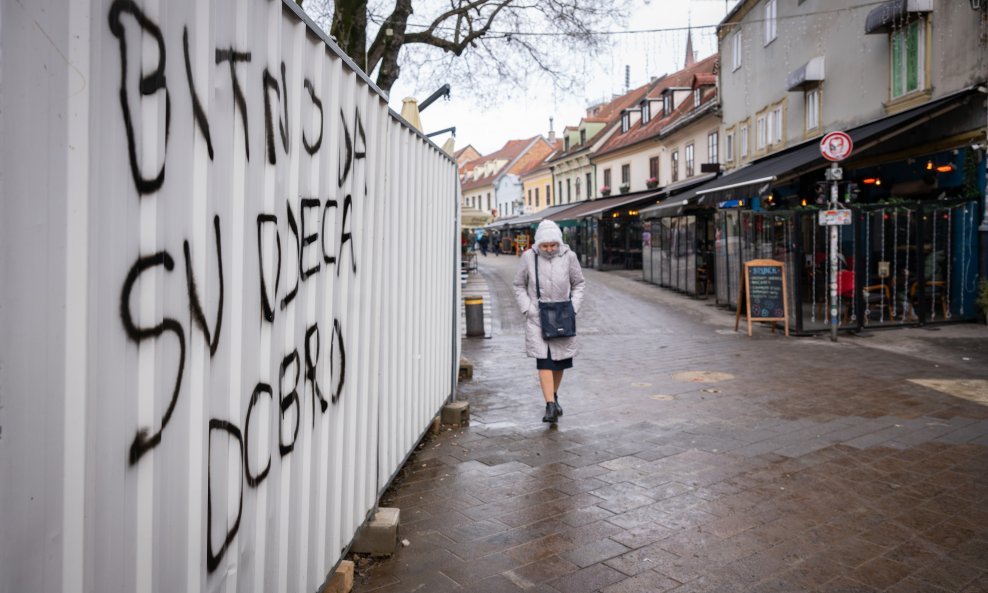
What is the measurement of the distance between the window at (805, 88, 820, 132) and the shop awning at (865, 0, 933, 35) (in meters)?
3.09

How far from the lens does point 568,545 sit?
3.75 metres

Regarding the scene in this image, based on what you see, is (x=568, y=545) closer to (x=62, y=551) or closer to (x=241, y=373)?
(x=241, y=373)

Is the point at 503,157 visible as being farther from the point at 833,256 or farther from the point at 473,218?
the point at 833,256

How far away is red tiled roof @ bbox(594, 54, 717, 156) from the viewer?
112 ft

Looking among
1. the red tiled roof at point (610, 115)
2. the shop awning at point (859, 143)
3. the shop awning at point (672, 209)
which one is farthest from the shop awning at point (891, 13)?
the red tiled roof at point (610, 115)

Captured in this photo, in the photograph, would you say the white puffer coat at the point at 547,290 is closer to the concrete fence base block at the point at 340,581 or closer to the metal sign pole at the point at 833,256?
the concrete fence base block at the point at 340,581

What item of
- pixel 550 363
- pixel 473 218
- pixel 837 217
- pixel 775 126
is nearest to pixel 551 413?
pixel 550 363

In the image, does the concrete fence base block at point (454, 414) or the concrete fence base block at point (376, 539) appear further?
the concrete fence base block at point (454, 414)

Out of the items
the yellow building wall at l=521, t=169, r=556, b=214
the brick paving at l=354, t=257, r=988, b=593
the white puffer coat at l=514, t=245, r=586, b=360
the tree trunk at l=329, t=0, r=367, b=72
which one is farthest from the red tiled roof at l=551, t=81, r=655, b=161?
the white puffer coat at l=514, t=245, r=586, b=360

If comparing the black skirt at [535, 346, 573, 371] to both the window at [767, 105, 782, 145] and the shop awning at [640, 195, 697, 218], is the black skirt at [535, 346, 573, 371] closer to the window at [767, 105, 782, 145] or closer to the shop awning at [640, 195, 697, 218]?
the shop awning at [640, 195, 697, 218]

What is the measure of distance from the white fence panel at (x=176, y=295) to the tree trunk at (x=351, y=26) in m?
9.99

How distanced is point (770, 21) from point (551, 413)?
1776 centimetres

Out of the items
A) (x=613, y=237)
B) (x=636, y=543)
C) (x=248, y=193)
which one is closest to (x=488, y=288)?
(x=613, y=237)

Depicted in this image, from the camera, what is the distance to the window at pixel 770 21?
19.8 m
